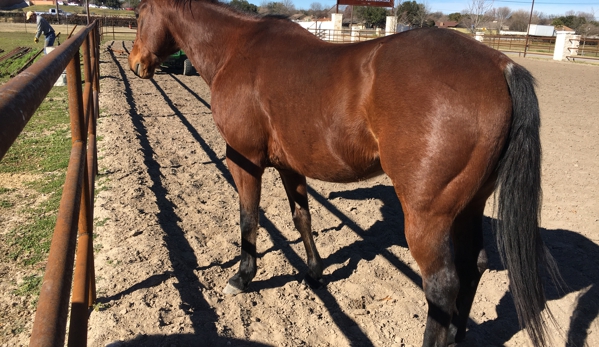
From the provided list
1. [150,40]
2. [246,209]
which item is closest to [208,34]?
[150,40]

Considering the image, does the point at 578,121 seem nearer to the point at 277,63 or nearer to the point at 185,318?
the point at 277,63

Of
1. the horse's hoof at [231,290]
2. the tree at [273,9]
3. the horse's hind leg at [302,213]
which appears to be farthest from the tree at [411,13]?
the horse's hoof at [231,290]

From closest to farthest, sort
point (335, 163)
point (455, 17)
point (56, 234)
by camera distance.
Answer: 1. point (56, 234)
2. point (335, 163)
3. point (455, 17)

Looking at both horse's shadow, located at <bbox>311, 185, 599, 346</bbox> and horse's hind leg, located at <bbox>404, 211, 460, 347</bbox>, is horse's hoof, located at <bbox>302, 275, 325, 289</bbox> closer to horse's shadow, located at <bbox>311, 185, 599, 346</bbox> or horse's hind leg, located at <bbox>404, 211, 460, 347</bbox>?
horse's shadow, located at <bbox>311, 185, 599, 346</bbox>

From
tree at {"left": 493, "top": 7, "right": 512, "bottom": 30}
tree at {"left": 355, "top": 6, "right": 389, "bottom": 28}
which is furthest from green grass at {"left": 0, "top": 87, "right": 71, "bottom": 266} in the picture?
tree at {"left": 493, "top": 7, "right": 512, "bottom": 30}

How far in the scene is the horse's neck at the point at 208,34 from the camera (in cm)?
341

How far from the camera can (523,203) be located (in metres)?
2.27

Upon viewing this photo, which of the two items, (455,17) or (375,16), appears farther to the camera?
(455,17)

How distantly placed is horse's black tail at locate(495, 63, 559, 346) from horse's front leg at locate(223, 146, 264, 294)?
64.7 inches

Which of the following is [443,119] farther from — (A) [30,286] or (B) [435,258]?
(A) [30,286]

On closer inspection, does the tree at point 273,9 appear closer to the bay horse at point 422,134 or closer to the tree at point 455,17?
the bay horse at point 422,134

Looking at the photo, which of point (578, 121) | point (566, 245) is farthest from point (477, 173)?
point (578, 121)

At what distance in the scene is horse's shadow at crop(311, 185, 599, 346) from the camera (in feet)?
9.46

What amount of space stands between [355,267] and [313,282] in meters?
0.45
